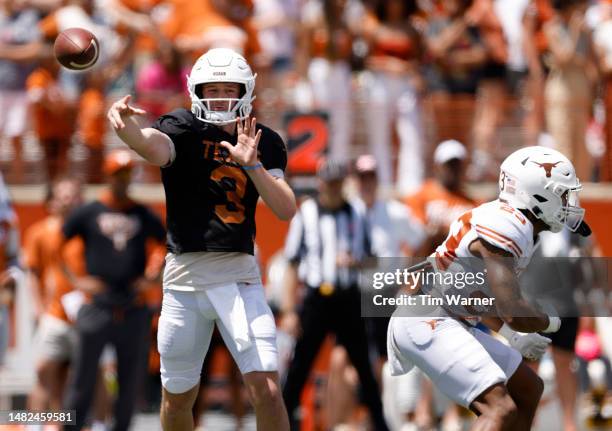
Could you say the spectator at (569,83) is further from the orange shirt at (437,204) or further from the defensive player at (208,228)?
the defensive player at (208,228)

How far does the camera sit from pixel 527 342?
7.39 meters

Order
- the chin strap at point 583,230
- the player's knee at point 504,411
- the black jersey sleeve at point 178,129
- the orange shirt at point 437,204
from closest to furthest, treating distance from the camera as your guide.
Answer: the player's knee at point 504,411, the black jersey sleeve at point 178,129, the chin strap at point 583,230, the orange shirt at point 437,204

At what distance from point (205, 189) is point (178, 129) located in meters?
0.33

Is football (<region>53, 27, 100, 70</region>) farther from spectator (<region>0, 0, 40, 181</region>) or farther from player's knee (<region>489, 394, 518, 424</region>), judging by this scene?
spectator (<region>0, 0, 40, 181</region>)

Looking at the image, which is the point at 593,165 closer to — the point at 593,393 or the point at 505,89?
the point at 505,89

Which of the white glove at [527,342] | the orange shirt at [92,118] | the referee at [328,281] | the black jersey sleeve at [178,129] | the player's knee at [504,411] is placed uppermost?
the orange shirt at [92,118]

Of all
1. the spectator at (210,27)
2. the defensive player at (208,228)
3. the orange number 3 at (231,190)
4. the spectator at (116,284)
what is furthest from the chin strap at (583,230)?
the spectator at (210,27)

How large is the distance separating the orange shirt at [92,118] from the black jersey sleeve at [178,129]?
5.83 meters

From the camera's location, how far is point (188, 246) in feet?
24.2

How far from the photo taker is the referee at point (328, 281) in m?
10.3

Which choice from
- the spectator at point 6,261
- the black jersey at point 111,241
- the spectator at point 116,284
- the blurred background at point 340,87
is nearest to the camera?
the spectator at point 6,261

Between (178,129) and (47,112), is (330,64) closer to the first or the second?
(47,112)

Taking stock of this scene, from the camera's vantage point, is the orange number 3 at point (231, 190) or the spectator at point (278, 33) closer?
the orange number 3 at point (231, 190)

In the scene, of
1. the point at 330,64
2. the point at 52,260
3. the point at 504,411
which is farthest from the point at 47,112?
the point at 504,411
